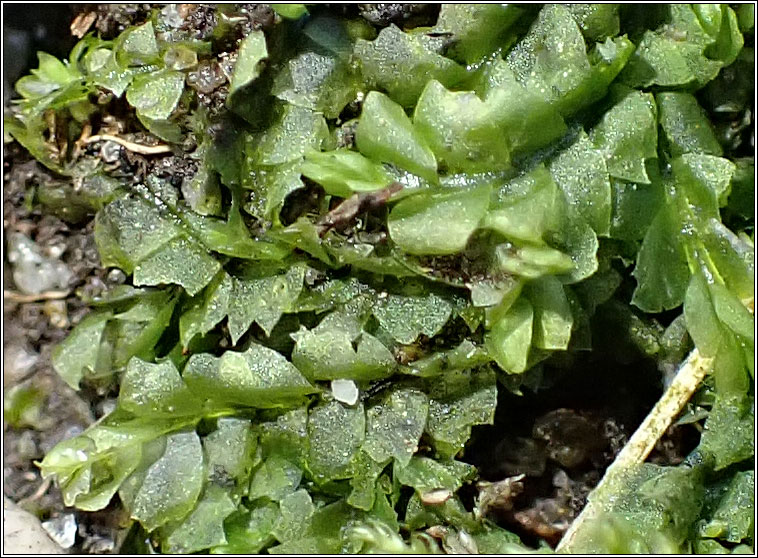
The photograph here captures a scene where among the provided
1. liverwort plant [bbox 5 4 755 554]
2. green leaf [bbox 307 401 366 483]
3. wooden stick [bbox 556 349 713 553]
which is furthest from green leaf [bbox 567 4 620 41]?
green leaf [bbox 307 401 366 483]

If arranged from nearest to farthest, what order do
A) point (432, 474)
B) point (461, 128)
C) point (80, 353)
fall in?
point (461, 128)
point (432, 474)
point (80, 353)

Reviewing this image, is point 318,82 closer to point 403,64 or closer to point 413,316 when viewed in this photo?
point 403,64

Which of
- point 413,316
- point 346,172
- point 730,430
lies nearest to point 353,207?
point 346,172

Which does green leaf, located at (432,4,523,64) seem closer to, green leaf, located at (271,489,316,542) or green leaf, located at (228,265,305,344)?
green leaf, located at (228,265,305,344)

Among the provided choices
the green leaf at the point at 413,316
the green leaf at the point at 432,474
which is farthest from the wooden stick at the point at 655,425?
the green leaf at the point at 413,316

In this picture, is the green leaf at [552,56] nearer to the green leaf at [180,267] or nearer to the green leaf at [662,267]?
the green leaf at [662,267]

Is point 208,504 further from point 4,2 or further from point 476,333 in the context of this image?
point 4,2
